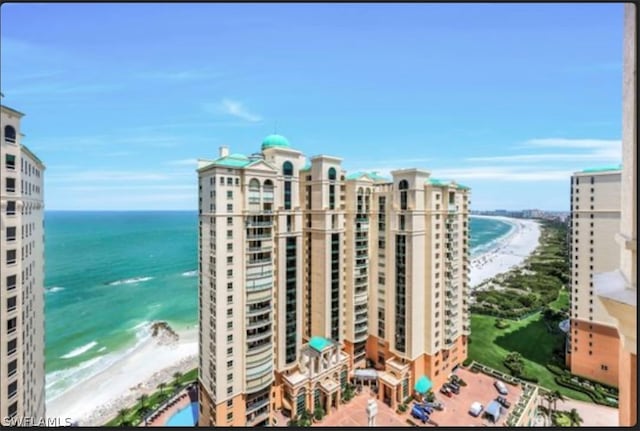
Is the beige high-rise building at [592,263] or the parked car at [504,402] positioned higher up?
the beige high-rise building at [592,263]

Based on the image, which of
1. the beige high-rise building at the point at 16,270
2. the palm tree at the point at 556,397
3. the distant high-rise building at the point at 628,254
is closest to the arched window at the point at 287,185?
the beige high-rise building at the point at 16,270

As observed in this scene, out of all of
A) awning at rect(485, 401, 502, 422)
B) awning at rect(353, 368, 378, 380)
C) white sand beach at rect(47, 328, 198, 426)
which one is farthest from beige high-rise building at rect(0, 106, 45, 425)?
awning at rect(485, 401, 502, 422)

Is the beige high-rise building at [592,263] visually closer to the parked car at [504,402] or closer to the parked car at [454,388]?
the parked car at [504,402]

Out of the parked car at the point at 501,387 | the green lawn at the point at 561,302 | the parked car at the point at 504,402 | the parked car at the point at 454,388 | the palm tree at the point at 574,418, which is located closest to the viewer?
the palm tree at the point at 574,418

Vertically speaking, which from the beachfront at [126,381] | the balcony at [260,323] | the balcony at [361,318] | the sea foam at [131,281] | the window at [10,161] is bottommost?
the beachfront at [126,381]

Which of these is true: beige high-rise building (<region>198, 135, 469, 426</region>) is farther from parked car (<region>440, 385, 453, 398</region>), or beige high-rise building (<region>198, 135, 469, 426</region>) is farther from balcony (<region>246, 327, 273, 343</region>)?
parked car (<region>440, 385, 453, 398</region>)
